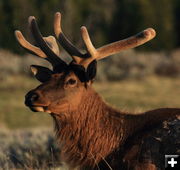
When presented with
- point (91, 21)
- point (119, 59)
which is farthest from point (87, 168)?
point (91, 21)

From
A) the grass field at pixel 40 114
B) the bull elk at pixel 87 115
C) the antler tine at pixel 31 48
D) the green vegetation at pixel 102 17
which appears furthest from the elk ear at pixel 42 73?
the green vegetation at pixel 102 17

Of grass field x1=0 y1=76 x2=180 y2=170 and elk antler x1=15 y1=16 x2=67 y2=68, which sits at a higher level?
elk antler x1=15 y1=16 x2=67 y2=68

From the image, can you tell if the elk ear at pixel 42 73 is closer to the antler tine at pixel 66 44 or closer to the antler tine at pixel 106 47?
the antler tine at pixel 66 44

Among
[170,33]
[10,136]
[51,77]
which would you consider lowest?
[10,136]

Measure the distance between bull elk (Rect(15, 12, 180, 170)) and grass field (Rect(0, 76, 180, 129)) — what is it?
10456 millimetres

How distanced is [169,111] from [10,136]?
740 cm

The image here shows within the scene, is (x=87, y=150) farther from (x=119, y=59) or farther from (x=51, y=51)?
(x=119, y=59)

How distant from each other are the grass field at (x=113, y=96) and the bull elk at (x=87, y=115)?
10456 mm

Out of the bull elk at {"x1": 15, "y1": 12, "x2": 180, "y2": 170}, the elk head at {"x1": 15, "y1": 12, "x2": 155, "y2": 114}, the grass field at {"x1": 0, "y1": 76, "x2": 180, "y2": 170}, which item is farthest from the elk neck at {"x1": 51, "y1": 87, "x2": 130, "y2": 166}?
the grass field at {"x1": 0, "y1": 76, "x2": 180, "y2": 170}

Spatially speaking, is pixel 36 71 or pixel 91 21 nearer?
pixel 36 71

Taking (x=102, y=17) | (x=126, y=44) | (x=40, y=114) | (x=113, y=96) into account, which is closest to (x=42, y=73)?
(x=126, y=44)

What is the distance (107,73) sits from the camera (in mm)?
31438

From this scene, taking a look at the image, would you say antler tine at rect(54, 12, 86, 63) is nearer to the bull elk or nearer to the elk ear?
the bull elk

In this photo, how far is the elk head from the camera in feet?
21.2
